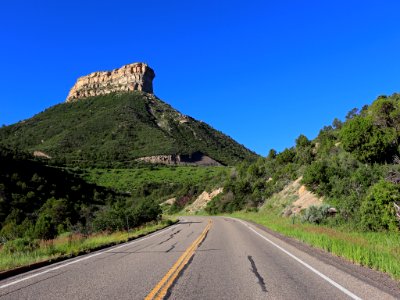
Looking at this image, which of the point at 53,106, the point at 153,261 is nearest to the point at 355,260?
the point at 153,261

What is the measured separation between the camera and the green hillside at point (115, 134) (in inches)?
3866

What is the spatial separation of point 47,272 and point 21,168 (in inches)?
1914

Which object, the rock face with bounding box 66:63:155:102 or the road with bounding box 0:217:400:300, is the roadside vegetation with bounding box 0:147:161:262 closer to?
the road with bounding box 0:217:400:300

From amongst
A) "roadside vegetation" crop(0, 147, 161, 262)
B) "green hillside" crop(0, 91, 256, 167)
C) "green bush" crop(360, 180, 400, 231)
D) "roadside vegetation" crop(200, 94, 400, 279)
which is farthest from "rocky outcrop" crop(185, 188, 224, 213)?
"green bush" crop(360, 180, 400, 231)

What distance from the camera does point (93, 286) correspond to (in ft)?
25.3

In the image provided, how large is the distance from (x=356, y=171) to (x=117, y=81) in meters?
171

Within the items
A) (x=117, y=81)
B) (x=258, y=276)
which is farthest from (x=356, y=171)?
(x=117, y=81)

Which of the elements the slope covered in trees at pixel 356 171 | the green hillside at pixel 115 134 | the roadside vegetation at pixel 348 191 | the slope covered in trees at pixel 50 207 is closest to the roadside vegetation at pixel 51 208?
the slope covered in trees at pixel 50 207

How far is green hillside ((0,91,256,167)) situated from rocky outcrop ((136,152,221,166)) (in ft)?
3.93

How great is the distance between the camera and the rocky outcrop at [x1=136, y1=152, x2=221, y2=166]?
10406 cm

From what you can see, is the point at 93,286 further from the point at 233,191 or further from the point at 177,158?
the point at 177,158

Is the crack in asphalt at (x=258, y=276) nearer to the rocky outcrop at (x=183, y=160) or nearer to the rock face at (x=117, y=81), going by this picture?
the rocky outcrop at (x=183, y=160)

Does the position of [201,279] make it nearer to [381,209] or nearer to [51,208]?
[381,209]

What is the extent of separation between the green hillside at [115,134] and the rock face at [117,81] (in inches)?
1182
